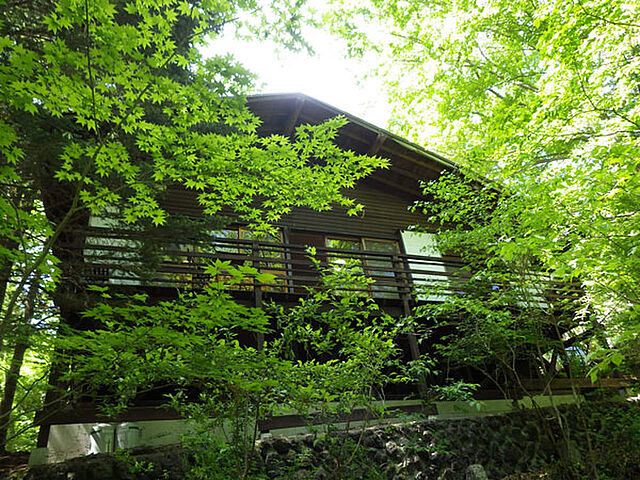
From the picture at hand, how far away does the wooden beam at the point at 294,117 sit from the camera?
33.8ft

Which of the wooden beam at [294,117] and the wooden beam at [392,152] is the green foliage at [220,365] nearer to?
the wooden beam at [294,117]

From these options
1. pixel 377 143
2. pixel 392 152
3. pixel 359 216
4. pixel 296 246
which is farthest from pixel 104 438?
pixel 392 152

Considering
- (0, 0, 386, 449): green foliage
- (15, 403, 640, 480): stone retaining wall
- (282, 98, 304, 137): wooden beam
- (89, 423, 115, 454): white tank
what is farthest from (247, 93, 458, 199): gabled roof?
(89, 423, 115, 454): white tank

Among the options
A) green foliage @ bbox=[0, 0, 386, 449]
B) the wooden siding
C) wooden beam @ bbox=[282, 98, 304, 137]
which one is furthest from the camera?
wooden beam @ bbox=[282, 98, 304, 137]

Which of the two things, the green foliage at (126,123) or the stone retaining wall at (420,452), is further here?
the stone retaining wall at (420,452)

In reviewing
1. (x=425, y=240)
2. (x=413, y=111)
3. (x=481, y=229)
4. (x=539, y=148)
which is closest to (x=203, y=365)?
(x=481, y=229)

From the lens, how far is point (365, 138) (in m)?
11.3

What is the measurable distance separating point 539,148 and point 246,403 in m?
6.56

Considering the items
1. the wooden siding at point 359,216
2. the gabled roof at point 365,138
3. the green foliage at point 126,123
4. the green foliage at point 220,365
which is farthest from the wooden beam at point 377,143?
the green foliage at point 220,365

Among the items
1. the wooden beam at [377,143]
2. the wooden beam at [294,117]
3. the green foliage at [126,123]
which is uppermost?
the wooden beam at [294,117]

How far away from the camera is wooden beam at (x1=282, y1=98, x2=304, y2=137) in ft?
33.8

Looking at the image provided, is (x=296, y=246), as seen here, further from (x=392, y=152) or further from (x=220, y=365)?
(x=392, y=152)

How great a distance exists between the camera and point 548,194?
600 centimetres

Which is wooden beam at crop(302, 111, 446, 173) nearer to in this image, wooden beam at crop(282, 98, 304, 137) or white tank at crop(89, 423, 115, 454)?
wooden beam at crop(282, 98, 304, 137)
